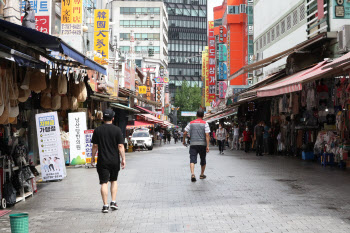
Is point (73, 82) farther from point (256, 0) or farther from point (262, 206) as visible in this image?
point (256, 0)

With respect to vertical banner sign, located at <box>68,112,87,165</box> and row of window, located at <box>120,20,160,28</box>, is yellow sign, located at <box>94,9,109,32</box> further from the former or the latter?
row of window, located at <box>120,20,160,28</box>

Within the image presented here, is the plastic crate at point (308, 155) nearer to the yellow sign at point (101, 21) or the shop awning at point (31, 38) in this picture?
the shop awning at point (31, 38)

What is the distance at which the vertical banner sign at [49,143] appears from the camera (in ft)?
45.3

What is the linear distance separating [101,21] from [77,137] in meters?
13.7

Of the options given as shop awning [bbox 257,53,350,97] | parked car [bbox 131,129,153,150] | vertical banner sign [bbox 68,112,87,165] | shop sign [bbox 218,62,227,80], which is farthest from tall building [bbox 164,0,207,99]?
shop awning [bbox 257,53,350,97]

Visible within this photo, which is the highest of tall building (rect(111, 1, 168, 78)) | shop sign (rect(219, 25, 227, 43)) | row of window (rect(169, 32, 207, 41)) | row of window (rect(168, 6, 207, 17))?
row of window (rect(168, 6, 207, 17))

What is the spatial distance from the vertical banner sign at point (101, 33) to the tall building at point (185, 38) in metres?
110

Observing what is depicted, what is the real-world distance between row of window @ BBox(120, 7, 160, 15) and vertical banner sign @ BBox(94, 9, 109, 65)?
75368mm

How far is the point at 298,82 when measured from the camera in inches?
603

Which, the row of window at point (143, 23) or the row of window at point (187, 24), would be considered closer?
the row of window at point (143, 23)

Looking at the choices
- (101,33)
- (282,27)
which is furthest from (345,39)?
(101,33)

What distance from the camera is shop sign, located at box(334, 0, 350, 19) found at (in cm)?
1869

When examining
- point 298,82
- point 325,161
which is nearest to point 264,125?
point 325,161

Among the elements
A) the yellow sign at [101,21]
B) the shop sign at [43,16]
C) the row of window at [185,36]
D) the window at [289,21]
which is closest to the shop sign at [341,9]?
the shop sign at [43,16]
